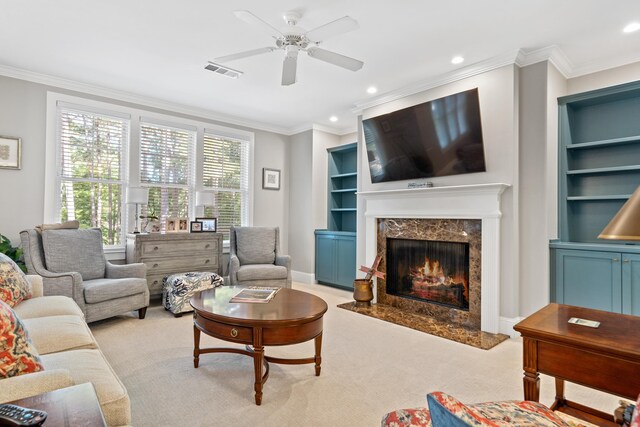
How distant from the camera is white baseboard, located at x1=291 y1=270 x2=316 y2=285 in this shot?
5834 millimetres

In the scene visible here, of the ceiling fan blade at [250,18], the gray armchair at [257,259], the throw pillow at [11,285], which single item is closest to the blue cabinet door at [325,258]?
the gray armchair at [257,259]

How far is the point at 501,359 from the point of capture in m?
2.76

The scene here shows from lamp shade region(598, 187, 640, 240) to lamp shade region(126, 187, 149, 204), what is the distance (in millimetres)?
4516

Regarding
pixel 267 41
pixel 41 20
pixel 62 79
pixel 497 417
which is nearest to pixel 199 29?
pixel 267 41

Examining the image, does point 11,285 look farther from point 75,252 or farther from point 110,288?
point 75,252

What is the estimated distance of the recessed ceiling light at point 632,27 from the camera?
277cm

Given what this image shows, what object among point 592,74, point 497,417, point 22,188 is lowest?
point 497,417

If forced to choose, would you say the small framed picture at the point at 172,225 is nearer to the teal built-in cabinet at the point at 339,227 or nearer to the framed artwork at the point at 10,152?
the framed artwork at the point at 10,152

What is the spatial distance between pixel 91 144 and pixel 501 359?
16.6ft

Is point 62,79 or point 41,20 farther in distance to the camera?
point 62,79

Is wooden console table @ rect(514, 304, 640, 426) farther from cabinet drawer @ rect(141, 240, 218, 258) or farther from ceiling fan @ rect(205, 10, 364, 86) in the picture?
cabinet drawer @ rect(141, 240, 218, 258)

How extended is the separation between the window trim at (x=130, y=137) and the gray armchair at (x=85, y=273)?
0.59 m

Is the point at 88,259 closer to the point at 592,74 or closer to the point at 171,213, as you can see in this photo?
the point at 171,213

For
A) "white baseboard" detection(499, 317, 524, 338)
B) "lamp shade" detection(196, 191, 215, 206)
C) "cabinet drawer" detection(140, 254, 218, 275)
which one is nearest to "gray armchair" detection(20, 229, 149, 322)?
"cabinet drawer" detection(140, 254, 218, 275)
